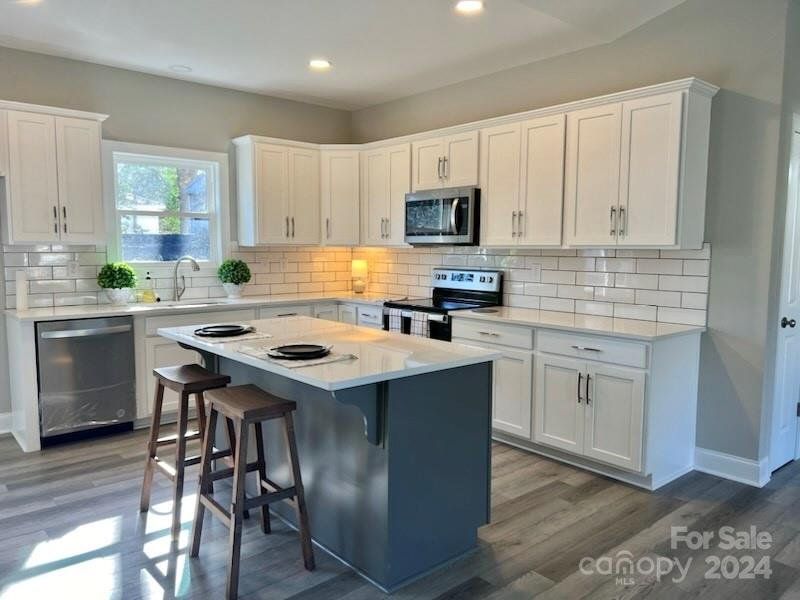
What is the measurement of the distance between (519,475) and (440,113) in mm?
3133

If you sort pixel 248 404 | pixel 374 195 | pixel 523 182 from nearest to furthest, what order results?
pixel 248 404, pixel 523 182, pixel 374 195

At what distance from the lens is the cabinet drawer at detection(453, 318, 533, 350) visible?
12.3 feet

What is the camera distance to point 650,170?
3.38m

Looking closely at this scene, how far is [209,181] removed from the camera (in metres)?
5.14

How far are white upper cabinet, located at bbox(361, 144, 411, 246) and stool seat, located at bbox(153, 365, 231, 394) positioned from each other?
8.21 feet

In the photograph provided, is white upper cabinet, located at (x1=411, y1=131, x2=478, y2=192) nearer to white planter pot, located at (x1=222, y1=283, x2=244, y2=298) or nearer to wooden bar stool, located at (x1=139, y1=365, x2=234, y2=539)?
white planter pot, located at (x1=222, y1=283, x2=244, y2=298)

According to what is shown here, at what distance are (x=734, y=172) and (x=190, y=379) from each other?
316 cm

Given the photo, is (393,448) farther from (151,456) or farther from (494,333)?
(494,333)

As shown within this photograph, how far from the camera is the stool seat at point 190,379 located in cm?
274

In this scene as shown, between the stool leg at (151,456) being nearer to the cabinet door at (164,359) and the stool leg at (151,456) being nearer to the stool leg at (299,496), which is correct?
the stool leg at (299,496)

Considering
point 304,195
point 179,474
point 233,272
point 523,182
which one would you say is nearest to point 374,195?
point 304,195

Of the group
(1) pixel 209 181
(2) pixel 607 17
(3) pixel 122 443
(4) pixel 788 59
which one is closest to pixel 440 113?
(2) pixel 607 17

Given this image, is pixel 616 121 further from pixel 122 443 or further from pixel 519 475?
pixel 122 443

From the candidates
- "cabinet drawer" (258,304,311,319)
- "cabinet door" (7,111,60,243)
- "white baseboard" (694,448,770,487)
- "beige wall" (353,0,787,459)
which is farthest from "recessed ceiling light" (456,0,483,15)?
"white baseboard" (694,448,770,487)
